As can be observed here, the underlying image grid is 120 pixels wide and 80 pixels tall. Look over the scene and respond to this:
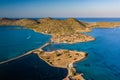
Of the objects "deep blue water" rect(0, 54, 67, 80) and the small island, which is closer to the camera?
"deep blue water" rect(0, 54, 67, 80)

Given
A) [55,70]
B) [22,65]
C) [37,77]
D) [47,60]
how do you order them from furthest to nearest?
1. [47,60]
2. [22,65]
3. [55,70]
4. [37,77]

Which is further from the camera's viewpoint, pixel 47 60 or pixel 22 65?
pixel 47 60

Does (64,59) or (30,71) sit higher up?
(64,59)

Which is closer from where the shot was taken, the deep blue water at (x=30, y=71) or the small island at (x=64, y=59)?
the deep blue water at (x=30, y=71)

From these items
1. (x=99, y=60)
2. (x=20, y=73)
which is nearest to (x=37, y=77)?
(x=20, y=73)

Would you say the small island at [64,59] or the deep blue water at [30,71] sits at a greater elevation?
the small island at [64,59]

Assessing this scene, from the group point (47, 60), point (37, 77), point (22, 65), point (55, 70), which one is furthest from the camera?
point (47, 60)

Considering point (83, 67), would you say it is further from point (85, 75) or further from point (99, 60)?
point (99, 60)

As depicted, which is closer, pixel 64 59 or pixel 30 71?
pixel 30 71

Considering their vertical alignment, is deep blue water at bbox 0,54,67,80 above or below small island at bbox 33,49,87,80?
below
